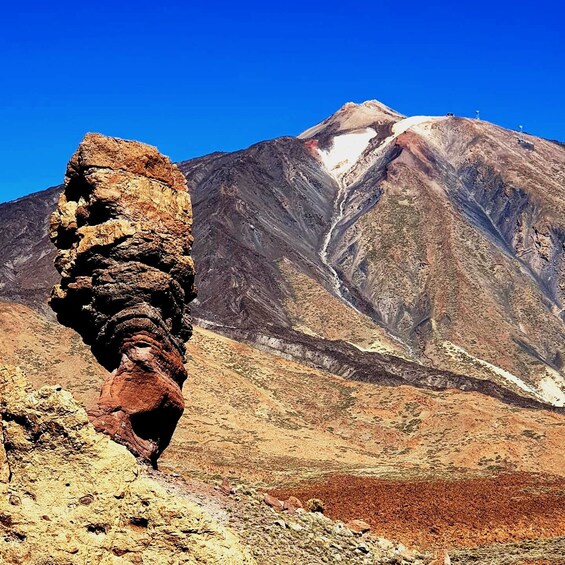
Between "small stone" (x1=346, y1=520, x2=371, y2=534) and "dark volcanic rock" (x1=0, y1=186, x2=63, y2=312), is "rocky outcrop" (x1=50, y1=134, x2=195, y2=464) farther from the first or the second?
"dark volcanic rock" (x1=0, y1=186, x2=63, y2=312)

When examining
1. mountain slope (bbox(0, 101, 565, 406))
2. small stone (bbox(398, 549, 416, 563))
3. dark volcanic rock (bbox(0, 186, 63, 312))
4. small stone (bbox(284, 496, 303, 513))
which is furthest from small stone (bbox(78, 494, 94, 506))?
dark volcanic rock (bbox(0, 186, 63, 312))

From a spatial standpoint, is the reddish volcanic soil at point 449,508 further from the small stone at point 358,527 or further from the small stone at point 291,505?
the small stone at point 291,505

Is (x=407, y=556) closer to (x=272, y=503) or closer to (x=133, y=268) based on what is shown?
(x=272, y=503)

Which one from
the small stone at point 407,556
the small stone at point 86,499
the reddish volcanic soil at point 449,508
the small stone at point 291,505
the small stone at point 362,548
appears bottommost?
the small stone at point 86,499

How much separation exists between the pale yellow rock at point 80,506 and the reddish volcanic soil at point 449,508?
46.3 feet

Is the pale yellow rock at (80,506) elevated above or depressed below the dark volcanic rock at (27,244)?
below

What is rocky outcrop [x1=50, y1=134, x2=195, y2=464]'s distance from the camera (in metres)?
16.8

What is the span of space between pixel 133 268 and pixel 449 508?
13952 millimetres

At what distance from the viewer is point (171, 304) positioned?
18312mm

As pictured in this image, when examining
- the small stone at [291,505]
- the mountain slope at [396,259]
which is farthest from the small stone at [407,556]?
the mountain slope at [396,259]

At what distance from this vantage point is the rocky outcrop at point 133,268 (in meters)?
16.8

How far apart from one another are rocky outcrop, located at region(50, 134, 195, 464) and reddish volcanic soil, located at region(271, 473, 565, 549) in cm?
785

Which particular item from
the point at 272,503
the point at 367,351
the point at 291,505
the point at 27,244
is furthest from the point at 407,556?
the point at 27,244

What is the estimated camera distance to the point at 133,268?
1745cm
